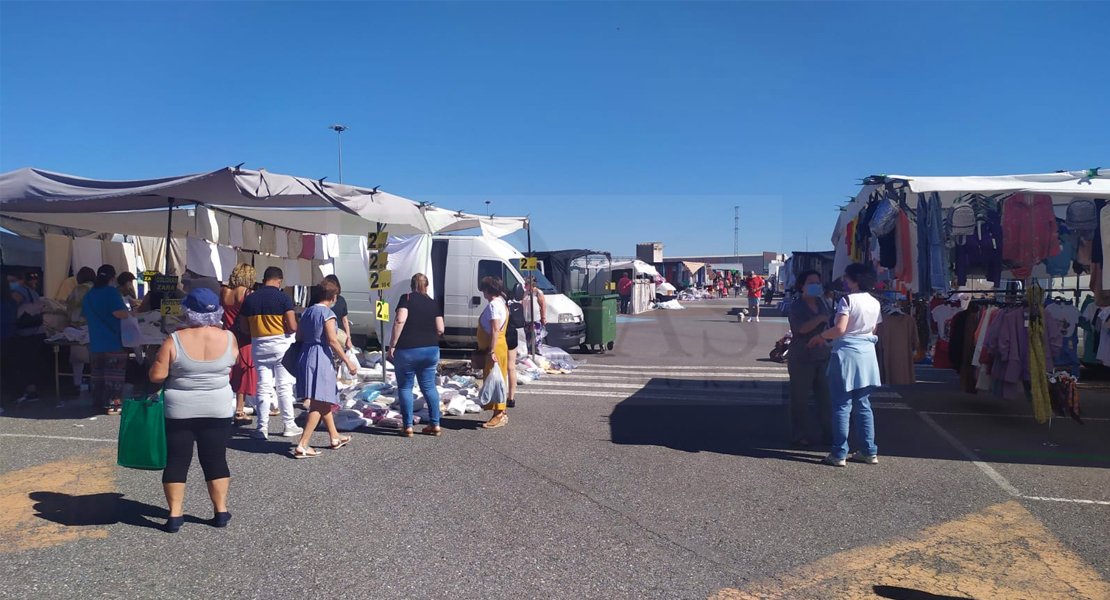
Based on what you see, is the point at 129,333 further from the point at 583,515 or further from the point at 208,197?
the point at 583,515

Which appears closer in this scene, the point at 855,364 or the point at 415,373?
the point at 855,364

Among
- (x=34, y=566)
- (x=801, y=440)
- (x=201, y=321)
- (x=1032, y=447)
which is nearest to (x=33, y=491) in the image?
(x=34, y=566)

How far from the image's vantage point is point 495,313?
7.73m

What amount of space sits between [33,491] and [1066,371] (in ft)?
33.1

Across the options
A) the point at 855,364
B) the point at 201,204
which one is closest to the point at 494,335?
the point at 855,364

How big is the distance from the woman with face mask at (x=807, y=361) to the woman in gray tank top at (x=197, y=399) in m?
5.08

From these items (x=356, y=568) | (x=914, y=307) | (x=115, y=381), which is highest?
(x=914, y=307)

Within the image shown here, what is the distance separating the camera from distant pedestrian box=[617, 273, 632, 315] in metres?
30.7

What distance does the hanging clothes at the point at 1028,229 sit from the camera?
845cm

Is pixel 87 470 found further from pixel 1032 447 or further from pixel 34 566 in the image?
pixel 1032 447

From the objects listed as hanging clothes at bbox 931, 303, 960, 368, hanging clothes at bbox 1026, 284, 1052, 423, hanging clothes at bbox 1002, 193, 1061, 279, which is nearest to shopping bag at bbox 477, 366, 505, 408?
hanging clothes at bbox 1026, 284, 1052, 423

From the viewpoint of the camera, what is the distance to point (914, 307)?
36.0 ft

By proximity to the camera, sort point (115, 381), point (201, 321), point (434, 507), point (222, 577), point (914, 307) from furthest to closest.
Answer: point (914, 307)
point (115, 381)
point (434, 507)
point (201, 321)
point (222, 577)

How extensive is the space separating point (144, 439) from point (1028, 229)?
9529 mm
